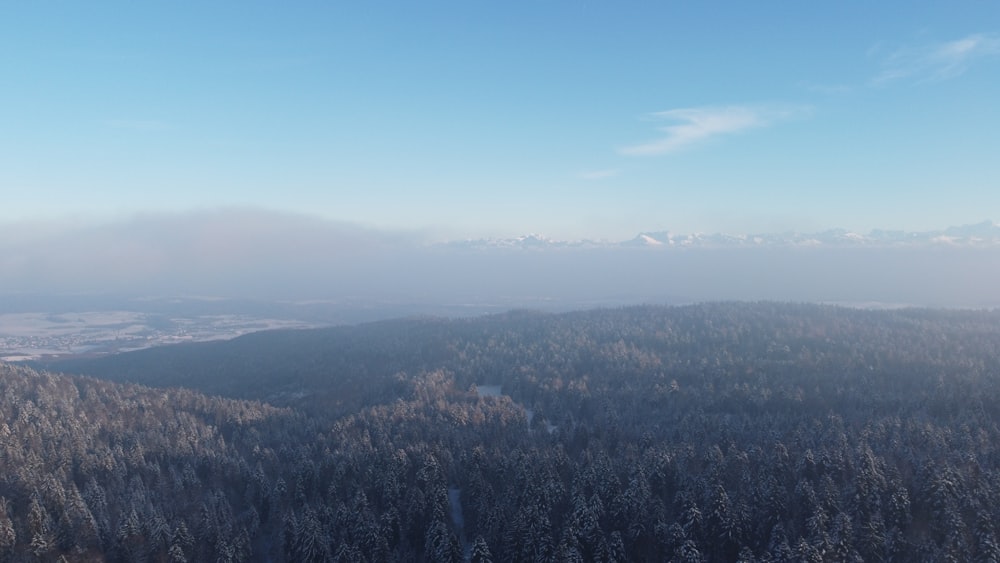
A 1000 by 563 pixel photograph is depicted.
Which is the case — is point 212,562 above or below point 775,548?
below

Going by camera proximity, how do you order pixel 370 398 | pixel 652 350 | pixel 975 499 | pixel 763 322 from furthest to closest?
pixel 763 322 → pixel 652 350 → pixel 370 398 → pixel 975 499

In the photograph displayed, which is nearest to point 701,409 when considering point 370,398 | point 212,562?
point 370,398

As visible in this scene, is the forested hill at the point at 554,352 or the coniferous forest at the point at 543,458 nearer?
the coniferous forest at the point at 543,458

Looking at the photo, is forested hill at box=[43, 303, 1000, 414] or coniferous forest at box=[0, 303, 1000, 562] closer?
coniferous forest at box=[0, 303, 1000, 562]

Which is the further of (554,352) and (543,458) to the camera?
(554,352)

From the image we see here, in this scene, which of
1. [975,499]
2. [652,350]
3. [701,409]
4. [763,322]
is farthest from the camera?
[763,322]

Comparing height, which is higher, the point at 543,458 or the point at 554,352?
the point at 554,352

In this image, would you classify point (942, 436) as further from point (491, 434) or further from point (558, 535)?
point (491, 434)

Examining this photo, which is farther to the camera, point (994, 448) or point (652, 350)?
point (652, 350)
